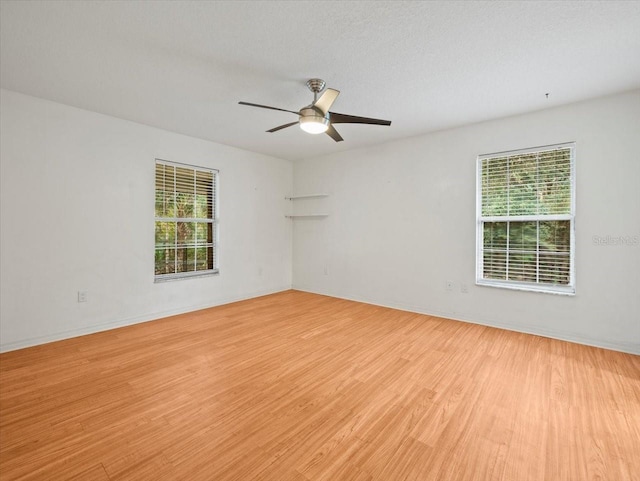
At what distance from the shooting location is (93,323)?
3646 millimetres

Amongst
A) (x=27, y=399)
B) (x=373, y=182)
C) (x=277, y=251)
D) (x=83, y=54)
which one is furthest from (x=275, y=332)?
(x=83, y=54)

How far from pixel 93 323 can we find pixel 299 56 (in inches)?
150

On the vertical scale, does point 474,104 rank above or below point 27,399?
above

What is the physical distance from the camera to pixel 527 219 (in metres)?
3.68

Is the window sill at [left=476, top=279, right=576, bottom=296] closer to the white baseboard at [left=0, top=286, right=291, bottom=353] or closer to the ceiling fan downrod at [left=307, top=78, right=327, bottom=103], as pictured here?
the ceiling fan downrod at [left=307, top=78, right=327, bottom=103]

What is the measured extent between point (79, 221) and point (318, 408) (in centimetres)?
347

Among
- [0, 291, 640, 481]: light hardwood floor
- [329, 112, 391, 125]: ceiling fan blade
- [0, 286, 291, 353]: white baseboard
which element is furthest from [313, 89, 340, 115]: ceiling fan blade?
[0, 286, 291, 353]: white baseboard

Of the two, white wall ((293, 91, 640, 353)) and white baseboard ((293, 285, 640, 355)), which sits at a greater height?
white wall ((293, 91, 640, 353))

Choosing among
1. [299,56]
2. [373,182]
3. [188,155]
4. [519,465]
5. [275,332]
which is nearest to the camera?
[519,465]

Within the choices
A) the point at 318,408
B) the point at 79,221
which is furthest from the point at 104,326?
the point at 318,408

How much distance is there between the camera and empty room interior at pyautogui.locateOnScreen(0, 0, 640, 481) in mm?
1840

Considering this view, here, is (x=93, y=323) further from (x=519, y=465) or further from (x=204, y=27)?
(x=519, y=465)

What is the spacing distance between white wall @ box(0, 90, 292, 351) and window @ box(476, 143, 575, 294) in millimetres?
4021

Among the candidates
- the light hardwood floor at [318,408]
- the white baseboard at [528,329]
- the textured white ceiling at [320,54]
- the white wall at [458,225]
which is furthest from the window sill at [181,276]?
the white baseboard at [528,329]
